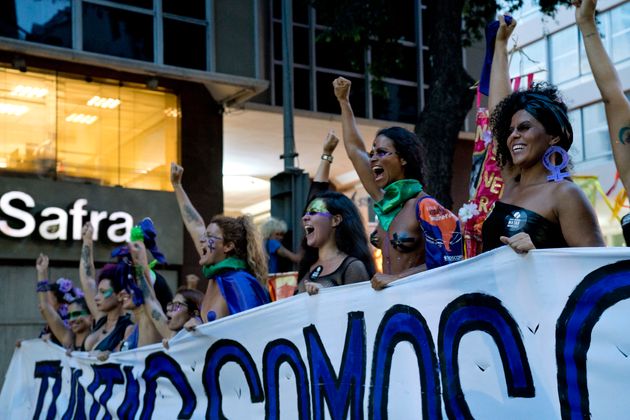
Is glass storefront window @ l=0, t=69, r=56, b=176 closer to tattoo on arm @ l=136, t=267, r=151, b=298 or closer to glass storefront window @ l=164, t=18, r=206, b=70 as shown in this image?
glass storefront window @ l=164, t=18, r=206, b=70

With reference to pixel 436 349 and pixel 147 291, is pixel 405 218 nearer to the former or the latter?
pixel 436 349

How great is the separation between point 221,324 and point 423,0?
565 inches

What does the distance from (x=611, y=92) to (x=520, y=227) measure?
68cm

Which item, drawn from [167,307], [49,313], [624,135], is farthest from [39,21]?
[624,135]

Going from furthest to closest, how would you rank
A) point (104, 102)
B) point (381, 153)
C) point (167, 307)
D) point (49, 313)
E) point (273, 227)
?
1. point (104, 102)
2. point (273, 227)
3. point (49, 313)
4. point (167, 307)
5. point (381, 153)

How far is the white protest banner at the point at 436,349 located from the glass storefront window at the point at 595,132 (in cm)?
2576

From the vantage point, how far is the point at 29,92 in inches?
554

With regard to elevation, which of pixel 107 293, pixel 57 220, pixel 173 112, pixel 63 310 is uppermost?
pixel 173 112

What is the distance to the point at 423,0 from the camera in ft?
60.2

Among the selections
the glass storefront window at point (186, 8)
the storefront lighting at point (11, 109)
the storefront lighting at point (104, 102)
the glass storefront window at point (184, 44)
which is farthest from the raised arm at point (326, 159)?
the glass storefront window at point (186, 8)

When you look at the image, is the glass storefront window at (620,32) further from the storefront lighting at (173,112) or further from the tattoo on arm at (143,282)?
the tattoo on arm at (143,282)

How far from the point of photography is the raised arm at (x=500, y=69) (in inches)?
170

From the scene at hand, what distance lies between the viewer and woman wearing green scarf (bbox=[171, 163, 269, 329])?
17.8 ft

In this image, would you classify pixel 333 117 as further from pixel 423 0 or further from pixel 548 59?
pixel 548 59
